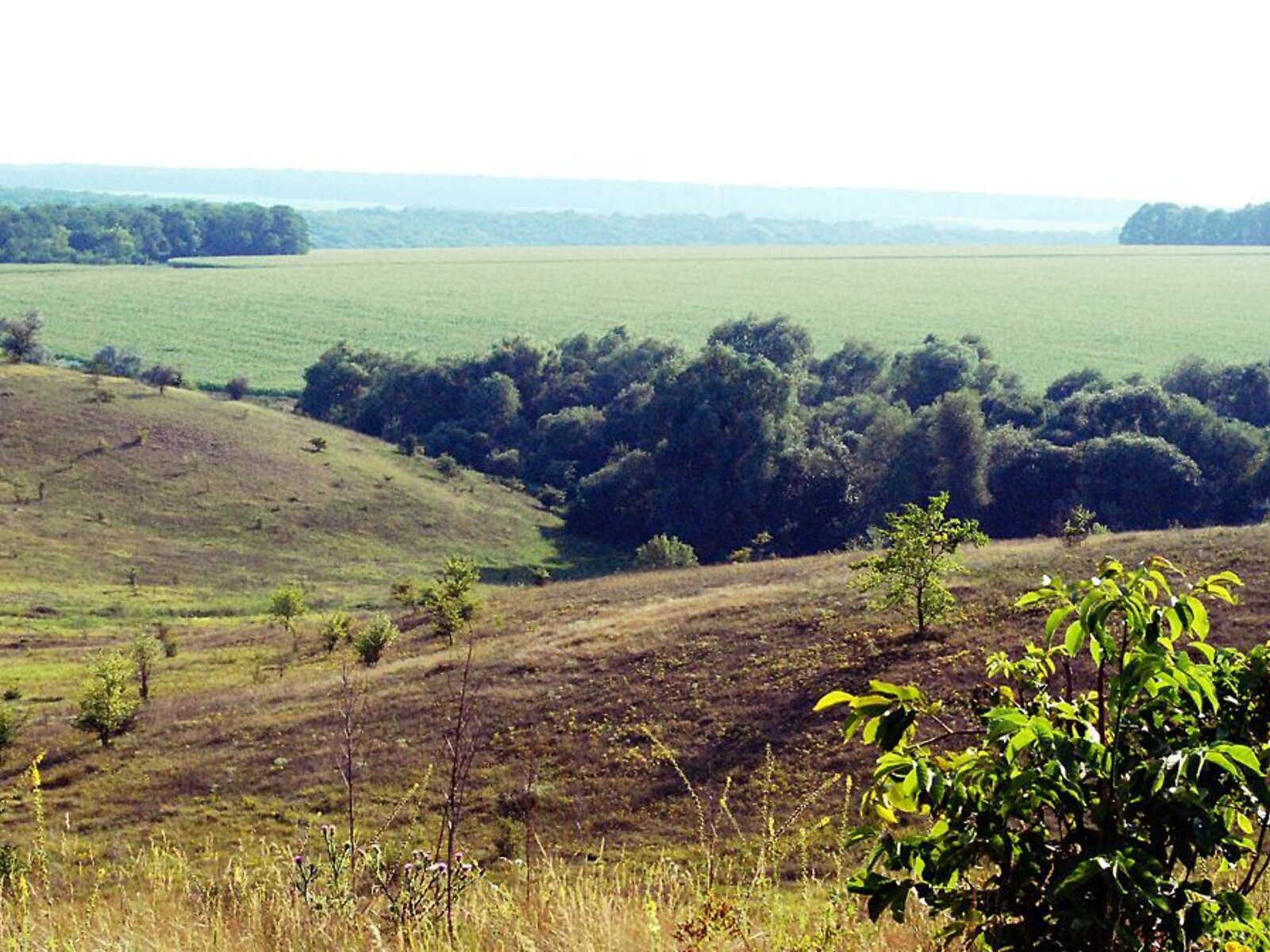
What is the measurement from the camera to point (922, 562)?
99.9ft

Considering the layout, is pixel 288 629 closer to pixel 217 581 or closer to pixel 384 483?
pixel 217 581

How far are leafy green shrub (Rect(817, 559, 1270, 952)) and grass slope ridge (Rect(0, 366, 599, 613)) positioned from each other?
54.8m

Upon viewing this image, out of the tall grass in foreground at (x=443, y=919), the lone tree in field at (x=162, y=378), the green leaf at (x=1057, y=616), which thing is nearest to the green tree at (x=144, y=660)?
the tall grass in foreground at (x=443, y=919)

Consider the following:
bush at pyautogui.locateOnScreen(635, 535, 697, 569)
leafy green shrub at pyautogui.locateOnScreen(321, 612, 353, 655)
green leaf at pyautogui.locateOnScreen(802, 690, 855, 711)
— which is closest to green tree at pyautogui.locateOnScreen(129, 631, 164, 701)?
leafy green shrub at pyautogui.locateOnScreen(321, 612, 353, 655)

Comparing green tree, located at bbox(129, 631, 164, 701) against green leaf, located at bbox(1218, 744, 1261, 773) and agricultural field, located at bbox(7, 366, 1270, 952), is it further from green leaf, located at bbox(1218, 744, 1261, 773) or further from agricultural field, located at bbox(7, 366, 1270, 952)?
green leaf, located at bbox(1218, 744, 1261, 773)

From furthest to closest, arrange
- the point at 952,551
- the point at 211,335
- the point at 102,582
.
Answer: the point at 211,335
the point at 102,582
the point at 952,551

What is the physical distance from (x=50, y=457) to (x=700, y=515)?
4002cm

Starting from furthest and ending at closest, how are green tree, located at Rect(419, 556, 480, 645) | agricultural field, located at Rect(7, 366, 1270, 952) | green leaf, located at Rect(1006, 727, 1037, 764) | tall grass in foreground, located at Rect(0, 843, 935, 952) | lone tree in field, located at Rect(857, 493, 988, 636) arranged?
green tree, located at Rect(419, 556, 480, 645), lone tree in field, located at Rect(857, 493, 988, 636), agricultural field, located at Rect(7, 366, 1270, 952), tall grass in foreground, located at Rect(0, 843, 935, 952), green leaf, located at Rect(1006, 727, 1037, 764)

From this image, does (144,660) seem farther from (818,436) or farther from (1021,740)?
(818,436)

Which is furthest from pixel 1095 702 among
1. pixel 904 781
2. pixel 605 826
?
pixel 605 826

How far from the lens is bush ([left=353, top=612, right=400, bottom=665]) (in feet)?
128

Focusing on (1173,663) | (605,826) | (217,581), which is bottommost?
(217,581)

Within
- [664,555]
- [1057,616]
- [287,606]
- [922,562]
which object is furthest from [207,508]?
[1057,616]

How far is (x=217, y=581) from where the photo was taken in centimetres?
6150
